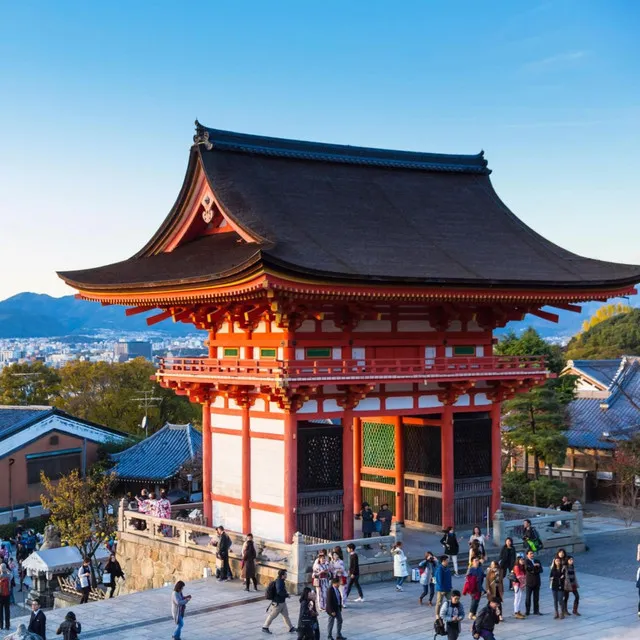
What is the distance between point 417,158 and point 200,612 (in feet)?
57.8

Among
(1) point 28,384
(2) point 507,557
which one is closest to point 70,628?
(2) point 507,557

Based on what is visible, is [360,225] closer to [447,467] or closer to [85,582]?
[447,467]

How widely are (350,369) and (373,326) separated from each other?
1994mm

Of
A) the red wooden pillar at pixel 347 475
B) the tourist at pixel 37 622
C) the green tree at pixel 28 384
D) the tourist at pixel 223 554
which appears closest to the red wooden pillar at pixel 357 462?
the red wooden pillar at pixel 347 475

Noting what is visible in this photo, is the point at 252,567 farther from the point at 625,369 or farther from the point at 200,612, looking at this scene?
the point at 625,369

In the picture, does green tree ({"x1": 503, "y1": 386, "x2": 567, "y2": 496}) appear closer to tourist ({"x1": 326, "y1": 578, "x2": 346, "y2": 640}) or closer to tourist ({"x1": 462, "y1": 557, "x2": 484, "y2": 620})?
tourist ({"x1": 462, "y1": 557, "x2": 484, "y2": 620})

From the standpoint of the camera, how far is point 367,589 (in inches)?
946

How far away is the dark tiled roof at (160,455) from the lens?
5081cm

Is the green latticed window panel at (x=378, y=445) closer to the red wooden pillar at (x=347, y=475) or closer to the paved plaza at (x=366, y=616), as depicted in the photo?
the red wooden pillar at (x=347, y=475)

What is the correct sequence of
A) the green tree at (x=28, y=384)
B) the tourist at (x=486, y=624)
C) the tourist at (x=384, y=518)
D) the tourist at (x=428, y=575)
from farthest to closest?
the green tree at (x=28, y=384) → the tourist at (x=384, y=518) → the tourist at (x=428, y=575) → the tourist at (x=486, y=624)

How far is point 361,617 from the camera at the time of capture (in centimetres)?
2158

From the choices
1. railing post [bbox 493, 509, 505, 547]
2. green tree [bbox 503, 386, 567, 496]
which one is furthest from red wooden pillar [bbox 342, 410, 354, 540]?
green tree [bbox 503, 386, 567, 496]

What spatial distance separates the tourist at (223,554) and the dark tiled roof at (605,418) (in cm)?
2750

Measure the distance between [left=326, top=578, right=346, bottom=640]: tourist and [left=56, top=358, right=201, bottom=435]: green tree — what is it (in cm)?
5082
